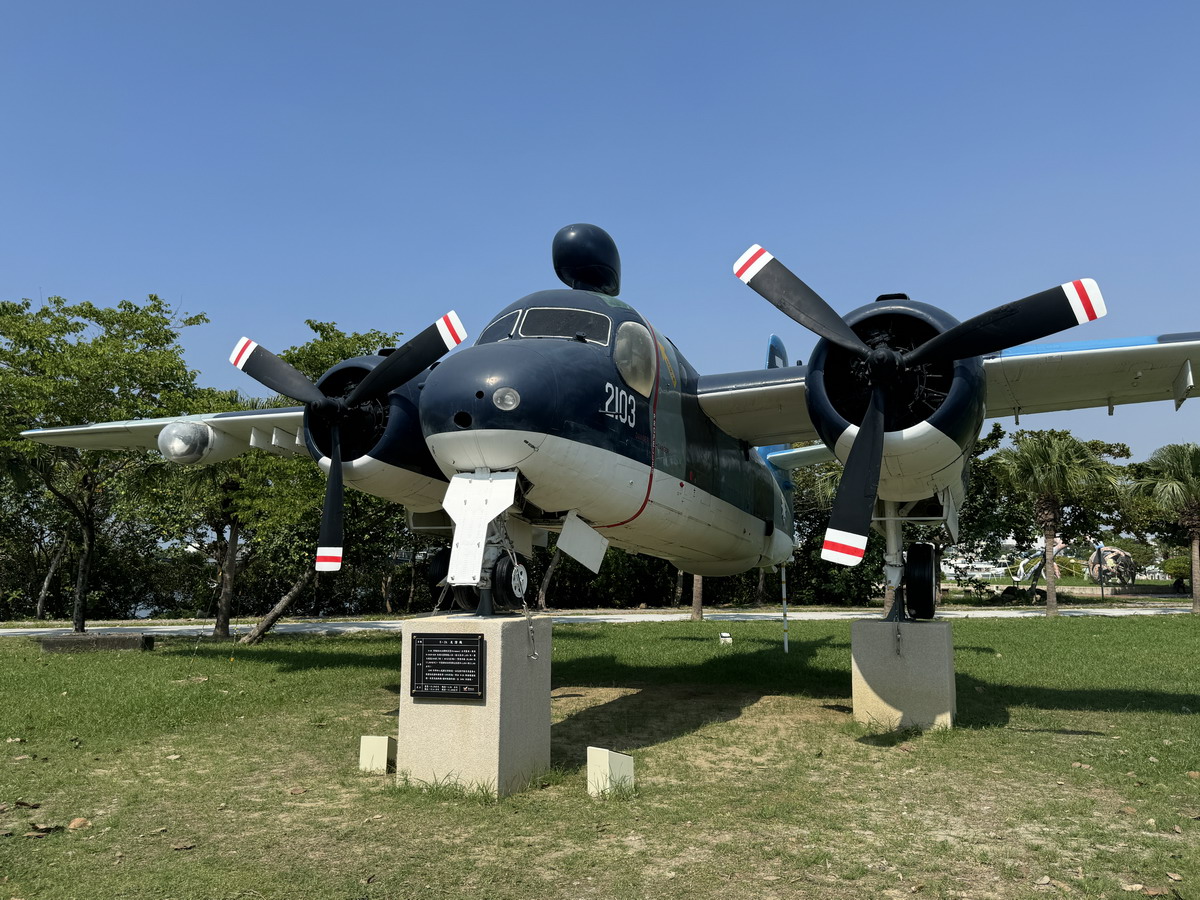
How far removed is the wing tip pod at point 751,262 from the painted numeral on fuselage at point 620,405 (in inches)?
79.7

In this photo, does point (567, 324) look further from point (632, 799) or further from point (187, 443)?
point (187, 443)

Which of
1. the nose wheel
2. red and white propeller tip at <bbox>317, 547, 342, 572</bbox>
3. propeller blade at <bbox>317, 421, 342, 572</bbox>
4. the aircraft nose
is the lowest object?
the nose wheel

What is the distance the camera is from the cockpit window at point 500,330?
950 centimetres

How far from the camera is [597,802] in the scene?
7.12 meters

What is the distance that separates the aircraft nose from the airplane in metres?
0.02

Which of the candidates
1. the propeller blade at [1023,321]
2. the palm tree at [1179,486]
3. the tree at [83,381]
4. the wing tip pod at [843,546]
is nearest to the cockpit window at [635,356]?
the wing tip pod at [843,546]

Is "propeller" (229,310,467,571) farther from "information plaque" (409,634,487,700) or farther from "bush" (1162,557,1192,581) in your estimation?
"bush" (1162,557,1192,581)

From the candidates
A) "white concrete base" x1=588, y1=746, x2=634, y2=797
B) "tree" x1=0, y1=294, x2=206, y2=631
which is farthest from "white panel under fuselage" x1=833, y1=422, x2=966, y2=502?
"tree" x1=0, y1=294, x2=206, y2=631

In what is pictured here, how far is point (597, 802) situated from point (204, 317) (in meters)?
19.1

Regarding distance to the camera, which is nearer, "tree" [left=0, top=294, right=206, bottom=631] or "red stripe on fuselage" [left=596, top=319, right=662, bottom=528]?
"red stripe on fuselage" [left=596, top=319, right=662, bottom=528]

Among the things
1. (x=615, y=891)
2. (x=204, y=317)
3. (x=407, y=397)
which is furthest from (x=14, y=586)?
(x=615, y=891)

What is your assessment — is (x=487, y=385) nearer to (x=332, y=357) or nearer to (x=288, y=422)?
(x=288, y=422)

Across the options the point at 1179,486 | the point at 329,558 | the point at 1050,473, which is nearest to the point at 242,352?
the point at 329,558

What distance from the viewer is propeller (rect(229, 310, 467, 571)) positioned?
1056cm
